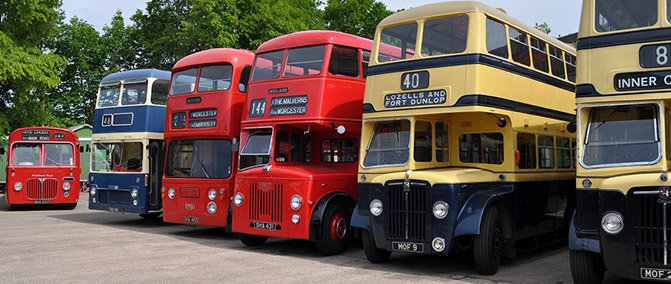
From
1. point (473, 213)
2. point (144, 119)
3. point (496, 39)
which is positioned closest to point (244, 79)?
point (144, 119)

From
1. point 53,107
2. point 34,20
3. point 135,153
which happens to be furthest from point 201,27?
point 53,107

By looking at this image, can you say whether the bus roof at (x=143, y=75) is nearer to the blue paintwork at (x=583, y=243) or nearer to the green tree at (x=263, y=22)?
the blue paintwork at (x=583, y=243)

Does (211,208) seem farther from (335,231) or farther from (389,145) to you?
(389,145)

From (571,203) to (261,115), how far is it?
20.3ft

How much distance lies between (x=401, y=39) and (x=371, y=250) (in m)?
3.45

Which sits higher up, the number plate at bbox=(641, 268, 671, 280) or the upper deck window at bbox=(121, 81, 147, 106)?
the upper deck window at bbox=(121, 81, 147, 106)

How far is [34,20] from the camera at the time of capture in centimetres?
2709

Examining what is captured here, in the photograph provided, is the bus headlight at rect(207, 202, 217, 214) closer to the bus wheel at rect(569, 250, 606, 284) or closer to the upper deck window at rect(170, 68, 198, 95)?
the upper deck window at rect(170, 68, 198, 95)

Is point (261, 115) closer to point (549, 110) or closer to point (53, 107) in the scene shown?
point (549, 110)

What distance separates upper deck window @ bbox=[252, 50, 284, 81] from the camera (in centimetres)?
Answer: 1237

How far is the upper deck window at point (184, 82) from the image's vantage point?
14258mm

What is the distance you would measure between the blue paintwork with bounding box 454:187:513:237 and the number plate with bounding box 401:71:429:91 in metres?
1.86

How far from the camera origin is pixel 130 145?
636 inches

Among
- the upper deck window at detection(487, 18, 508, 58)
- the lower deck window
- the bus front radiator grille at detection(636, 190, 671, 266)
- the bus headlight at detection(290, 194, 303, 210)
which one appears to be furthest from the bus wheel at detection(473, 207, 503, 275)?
the bus headlight at detection(290, 194, 303, 210)
